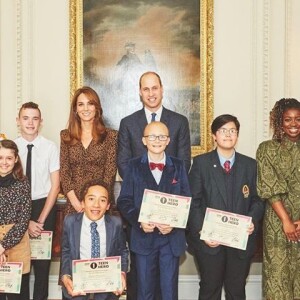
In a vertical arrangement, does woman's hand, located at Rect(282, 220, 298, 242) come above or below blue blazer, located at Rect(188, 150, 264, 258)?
below

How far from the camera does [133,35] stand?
5.30 metres

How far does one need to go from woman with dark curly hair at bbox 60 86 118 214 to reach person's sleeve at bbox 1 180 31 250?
32 cm

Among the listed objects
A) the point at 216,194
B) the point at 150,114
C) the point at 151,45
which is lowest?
the point at 216,194

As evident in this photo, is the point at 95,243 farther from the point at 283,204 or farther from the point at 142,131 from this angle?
the point at 283,204

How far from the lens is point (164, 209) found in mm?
3643

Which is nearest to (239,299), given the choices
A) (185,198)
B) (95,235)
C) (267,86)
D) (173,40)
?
(185,198)

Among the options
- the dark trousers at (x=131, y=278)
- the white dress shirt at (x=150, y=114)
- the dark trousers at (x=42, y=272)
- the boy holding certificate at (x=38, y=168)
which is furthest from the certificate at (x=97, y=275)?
the white dress shirt at (x=150, y=114)

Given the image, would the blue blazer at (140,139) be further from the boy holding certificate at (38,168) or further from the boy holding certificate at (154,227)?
the boy holding certificate at (38,168)

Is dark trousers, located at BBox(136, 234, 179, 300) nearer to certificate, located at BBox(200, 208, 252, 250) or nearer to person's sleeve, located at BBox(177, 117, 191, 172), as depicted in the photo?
certificate, located at BBox(200, 208, 252, 250)

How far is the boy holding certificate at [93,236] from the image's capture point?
143 inches

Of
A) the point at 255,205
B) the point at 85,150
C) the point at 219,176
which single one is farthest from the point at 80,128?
the point at 255,205

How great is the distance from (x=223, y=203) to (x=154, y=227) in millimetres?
586

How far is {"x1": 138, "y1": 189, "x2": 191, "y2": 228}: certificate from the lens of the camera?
3639 mm

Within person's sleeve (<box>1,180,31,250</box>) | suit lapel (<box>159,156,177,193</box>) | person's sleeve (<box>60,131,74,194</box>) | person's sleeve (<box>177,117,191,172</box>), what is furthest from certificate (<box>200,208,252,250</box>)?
person's sleeve (<box>1,180,31,250</box>)
